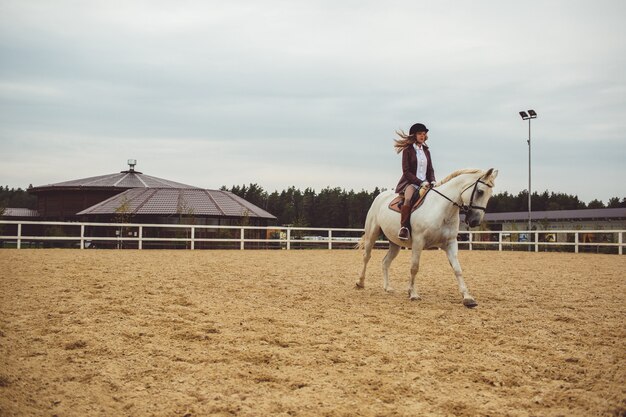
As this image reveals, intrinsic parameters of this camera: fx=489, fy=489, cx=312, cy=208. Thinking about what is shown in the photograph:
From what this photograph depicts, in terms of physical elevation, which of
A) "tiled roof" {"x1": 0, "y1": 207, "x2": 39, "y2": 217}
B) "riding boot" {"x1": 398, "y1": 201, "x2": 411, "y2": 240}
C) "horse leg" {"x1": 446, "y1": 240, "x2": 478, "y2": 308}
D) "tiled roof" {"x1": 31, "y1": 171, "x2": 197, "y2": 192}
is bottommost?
"horse leg" {"x1": 446, "y1": 240, "x2": 478, "y2": 308}

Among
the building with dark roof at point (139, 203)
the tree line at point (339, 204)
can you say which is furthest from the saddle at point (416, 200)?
the tree line at point (339, 204)

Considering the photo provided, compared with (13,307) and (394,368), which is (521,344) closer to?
(394,368)

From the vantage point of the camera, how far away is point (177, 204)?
35.6 metres

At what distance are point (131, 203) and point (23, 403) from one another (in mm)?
34317

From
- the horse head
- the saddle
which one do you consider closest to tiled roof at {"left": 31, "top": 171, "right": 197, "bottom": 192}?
the saddle

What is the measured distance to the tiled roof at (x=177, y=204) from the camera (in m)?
34.4

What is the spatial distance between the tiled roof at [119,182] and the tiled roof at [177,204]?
4312mm

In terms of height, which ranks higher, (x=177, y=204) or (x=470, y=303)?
(x=177, y=204)

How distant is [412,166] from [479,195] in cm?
125

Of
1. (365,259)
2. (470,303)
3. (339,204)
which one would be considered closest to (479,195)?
(470,303)

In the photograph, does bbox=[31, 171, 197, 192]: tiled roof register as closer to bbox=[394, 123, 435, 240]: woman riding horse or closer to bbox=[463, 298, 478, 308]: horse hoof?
bbox=[394, 123, 435, 240]: woman riding horse

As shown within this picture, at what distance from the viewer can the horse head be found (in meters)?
7.31

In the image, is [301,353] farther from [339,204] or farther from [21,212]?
[339,204]

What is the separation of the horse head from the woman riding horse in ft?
2.56
